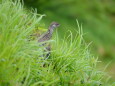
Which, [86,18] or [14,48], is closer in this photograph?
[14,48]

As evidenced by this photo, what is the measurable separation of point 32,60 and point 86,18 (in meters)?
4.61

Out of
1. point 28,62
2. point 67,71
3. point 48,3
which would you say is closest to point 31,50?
point 28,62

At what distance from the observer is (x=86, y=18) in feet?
25.7

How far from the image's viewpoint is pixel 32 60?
3305mm

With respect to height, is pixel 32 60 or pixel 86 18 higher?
pixel 86 18

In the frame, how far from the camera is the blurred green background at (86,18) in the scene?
6930 millimetres

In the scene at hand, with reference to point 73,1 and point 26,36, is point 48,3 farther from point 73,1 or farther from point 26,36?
point 26,36

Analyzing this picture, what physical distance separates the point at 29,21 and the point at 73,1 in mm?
4318

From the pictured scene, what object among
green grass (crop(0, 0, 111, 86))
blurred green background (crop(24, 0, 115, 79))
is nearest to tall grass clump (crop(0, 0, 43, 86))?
green grass (crop(0, 0, 111, 86))

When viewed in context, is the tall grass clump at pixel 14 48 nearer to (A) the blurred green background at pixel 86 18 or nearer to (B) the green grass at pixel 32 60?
(B) the green grass at pixel 32 60

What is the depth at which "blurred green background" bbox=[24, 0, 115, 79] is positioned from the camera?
6.93 m

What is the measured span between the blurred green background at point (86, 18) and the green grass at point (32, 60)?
2717 mm

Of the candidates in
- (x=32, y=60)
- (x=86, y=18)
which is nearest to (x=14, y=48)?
(x=32, y=60)

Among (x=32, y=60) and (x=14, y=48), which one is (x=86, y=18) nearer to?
(x=32, y=60)
